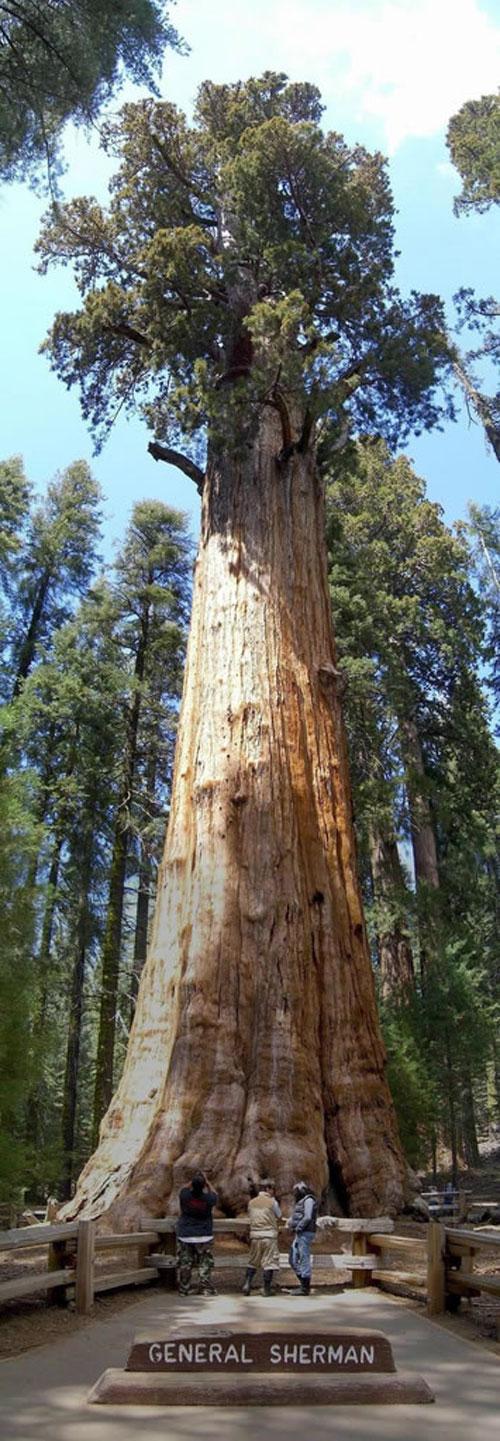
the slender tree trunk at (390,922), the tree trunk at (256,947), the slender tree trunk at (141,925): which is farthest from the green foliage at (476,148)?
the slender tree trunk at (141,925)

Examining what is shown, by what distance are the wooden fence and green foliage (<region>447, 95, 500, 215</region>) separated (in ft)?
50.5

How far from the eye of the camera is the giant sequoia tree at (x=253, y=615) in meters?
9.47

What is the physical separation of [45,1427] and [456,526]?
27.7 metres

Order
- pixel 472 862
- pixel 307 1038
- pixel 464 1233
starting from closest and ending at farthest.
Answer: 1. pixel 464 1233
2. pixel 307 1038
3. pixel 472 862

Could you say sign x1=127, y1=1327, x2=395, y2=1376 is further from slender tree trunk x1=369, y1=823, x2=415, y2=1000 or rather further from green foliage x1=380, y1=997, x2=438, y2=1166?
slender tree trunk x1=369, y1=823, x2=415, y2=1000

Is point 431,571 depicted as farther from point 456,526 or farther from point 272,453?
point 272,453

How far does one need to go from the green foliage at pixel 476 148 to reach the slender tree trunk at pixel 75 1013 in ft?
46.4

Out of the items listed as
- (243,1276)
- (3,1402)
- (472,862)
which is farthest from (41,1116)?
(3,1402)

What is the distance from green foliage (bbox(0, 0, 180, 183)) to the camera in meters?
8.26

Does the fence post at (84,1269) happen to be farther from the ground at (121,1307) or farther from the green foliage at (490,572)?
the green foliage at (490,572)

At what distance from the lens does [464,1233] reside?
644 cm

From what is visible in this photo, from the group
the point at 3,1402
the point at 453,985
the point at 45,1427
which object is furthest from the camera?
the point at 453,985

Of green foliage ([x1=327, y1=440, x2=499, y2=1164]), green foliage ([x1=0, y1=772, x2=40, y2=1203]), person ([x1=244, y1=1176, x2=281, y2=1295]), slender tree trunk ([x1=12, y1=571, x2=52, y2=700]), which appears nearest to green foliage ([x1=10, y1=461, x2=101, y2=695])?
slender tree trunk ([x1=12, y1=571, x2=52, y2=700])

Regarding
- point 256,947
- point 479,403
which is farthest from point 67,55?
point 479,403
